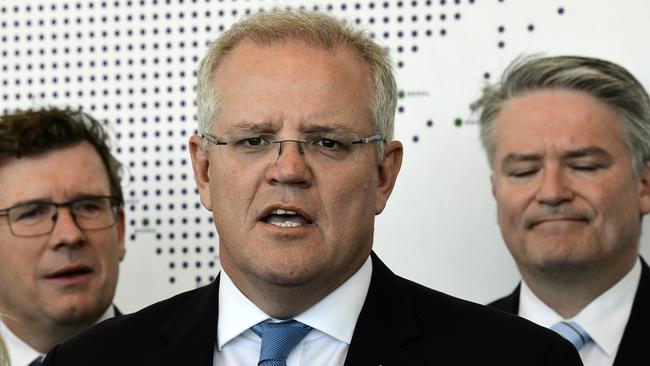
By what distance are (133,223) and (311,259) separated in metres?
2.13

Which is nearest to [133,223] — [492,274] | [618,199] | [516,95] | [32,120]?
[32,120]

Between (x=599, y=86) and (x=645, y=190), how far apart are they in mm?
341

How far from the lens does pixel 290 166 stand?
2.22 m

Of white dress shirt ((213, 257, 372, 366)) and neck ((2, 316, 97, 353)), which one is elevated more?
white dress shirt ((213, 257, 372, 366))

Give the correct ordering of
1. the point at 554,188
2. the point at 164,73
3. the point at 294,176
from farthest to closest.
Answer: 1. the point at 164,73
2. the point at 554,188
3. the point at 294,176

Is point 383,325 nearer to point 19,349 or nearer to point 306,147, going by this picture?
point 306,147

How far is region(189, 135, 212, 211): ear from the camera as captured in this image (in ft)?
8.06

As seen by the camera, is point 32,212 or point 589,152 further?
point 32,212

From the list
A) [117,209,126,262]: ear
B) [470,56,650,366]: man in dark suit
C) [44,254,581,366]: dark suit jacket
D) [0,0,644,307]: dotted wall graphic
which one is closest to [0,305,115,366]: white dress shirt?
[117,209,126,262]: ear

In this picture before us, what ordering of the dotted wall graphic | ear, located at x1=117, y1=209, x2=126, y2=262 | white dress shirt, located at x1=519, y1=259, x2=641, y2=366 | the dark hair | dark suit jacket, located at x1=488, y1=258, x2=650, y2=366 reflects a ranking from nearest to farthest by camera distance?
dark suit jacket, located at x1=488, y1=258, x2=650, y2=366, white dress shirt, located at x1=519, y1=259, x2=641, y2=366, the dark hair, ear, located at x1=117, y1=209, x2=126, y2=262, the dotted wall graphic

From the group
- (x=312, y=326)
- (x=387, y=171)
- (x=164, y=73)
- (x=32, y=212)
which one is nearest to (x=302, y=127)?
(x=387, y=171)

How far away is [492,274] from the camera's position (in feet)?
12.7

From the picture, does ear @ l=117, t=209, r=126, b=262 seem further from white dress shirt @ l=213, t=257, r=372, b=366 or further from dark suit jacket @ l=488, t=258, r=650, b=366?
dark suit jacket @ l=488, t=258, r=650, b=366

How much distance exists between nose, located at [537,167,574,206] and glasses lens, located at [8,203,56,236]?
1.51m
